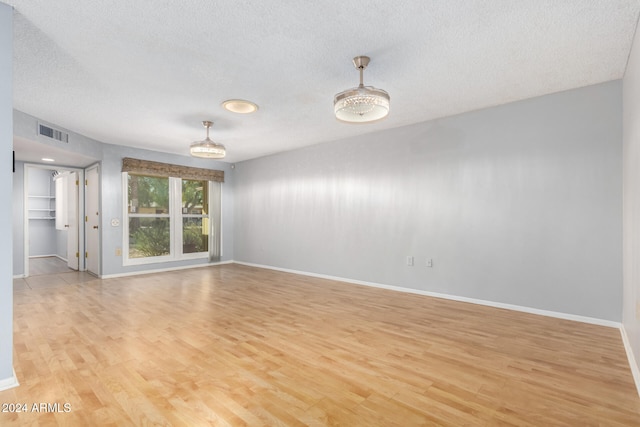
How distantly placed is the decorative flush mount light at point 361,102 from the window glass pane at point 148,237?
5.43 m

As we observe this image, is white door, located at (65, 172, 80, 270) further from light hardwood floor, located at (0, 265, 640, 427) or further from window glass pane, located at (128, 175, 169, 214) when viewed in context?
light hardwood floor, located at (0, 265, 640, 427)

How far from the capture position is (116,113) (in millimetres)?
4094

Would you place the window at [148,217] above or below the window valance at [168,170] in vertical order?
below

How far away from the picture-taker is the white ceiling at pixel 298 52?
2072mm

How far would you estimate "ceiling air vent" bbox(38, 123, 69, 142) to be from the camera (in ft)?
14.1

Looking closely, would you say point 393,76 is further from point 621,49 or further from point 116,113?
point 116,113

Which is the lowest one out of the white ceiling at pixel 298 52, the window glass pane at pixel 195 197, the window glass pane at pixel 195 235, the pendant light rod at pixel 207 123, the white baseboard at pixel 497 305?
the white baseboard at pixel 497 305

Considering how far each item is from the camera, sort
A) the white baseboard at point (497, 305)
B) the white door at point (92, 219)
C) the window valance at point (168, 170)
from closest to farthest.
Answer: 1. the white baseboard at point (497, 305)
2. the white door at point (92, 219)
3. the window valance at point (168, 170)

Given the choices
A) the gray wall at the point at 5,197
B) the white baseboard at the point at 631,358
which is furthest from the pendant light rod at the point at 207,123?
the white baseboard at the point at 631,358

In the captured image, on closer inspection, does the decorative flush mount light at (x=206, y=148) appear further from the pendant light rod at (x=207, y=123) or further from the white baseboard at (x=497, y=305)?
the white baseboard at (x=497, y=305)

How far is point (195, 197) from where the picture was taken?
24.0 feet

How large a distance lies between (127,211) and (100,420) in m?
5.38

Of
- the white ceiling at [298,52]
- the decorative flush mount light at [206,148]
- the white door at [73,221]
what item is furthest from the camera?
the white door at [73,221]

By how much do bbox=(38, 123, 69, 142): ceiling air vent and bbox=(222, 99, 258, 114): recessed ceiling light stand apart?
2786 millimetres
